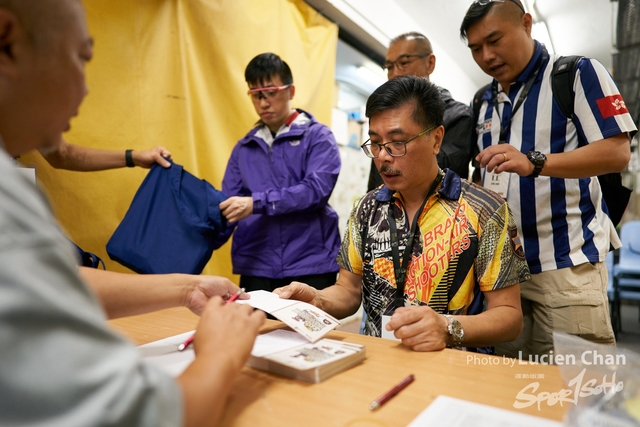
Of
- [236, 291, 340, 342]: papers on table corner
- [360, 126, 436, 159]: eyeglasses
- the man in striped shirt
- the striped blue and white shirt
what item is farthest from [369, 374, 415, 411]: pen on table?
the striped blue and white shirt

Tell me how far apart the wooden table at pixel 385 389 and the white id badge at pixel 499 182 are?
1.02m

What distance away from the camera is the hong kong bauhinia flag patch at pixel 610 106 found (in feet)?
5.24

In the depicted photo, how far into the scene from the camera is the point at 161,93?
2627 mm

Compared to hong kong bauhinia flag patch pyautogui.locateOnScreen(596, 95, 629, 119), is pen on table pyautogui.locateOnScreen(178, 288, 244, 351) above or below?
below

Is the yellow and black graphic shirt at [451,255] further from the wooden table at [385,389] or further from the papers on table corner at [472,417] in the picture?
the papers on table corner at [472,417]

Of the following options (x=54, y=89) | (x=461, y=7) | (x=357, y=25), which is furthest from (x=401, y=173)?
(x=461, y=7)

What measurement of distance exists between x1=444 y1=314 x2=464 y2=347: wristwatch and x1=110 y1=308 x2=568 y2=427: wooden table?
91mm

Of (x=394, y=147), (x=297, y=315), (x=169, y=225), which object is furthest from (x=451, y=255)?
(x=169, y=225)

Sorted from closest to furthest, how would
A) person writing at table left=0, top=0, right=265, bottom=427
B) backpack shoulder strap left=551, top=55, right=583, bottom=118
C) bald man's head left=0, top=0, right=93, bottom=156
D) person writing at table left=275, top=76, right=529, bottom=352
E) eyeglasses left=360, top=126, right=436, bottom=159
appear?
person writing at table left=0, top=0, right=265, bottom=427, bald man's head left=0, top=0, right=93, bottom=156, person writing at table left=275, top=76, right=529, bottom=352, eyeglasses left=360, top=126, right=436, bottom=159, backpack shoulder strap left=551, top=55, right=583, bottom=118

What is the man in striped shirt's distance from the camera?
5.22ft

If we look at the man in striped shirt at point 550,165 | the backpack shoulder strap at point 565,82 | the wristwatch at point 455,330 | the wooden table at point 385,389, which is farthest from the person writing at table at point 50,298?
the backpack shoulder strap at point 565,82

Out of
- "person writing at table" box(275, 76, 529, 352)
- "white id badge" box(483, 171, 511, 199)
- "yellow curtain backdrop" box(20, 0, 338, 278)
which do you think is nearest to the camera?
"person writing at table" box(275, 76, 529, 352)

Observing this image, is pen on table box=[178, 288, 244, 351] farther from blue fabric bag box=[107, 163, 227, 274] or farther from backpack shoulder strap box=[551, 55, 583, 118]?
backpack shoulder strap box=[551, 55, 583, 118]

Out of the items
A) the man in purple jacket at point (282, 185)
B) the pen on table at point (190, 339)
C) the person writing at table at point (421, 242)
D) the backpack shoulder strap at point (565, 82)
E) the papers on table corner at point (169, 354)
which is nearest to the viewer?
the papers on table corner at point (169, 354)
